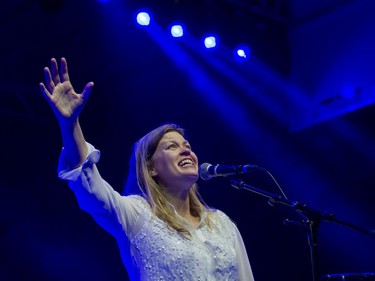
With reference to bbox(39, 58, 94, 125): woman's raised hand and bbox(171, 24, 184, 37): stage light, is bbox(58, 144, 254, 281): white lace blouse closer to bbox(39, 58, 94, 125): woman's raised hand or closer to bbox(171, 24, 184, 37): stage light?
bbox(39, 58, 94, 125): woman's raised hand

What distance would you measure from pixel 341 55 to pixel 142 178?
174 inches

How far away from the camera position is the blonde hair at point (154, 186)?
2898 mm

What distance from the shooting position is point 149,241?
2.75m

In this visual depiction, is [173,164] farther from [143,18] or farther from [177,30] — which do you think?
[177,30]

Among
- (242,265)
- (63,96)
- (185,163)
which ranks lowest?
(242,265)

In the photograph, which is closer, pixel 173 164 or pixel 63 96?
pixel 63 96

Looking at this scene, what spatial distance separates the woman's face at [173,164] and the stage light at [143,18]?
107 inches

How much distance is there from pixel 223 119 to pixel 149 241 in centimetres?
440

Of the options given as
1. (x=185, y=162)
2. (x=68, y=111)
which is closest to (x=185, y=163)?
(x=185, y=162)

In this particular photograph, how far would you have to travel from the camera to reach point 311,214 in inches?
120

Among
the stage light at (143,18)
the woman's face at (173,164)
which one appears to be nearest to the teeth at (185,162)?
the woman's face at (173,164)

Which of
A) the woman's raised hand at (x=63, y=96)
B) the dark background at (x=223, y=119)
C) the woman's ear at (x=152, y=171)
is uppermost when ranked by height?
the dark background at (x=223, y=119)

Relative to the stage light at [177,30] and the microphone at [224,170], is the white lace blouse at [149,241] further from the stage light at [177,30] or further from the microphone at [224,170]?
the stage light at [177,30]

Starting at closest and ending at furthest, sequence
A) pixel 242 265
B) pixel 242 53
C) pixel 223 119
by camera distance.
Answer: pixel 242 265, pixel 242 53, pixel 223 119
